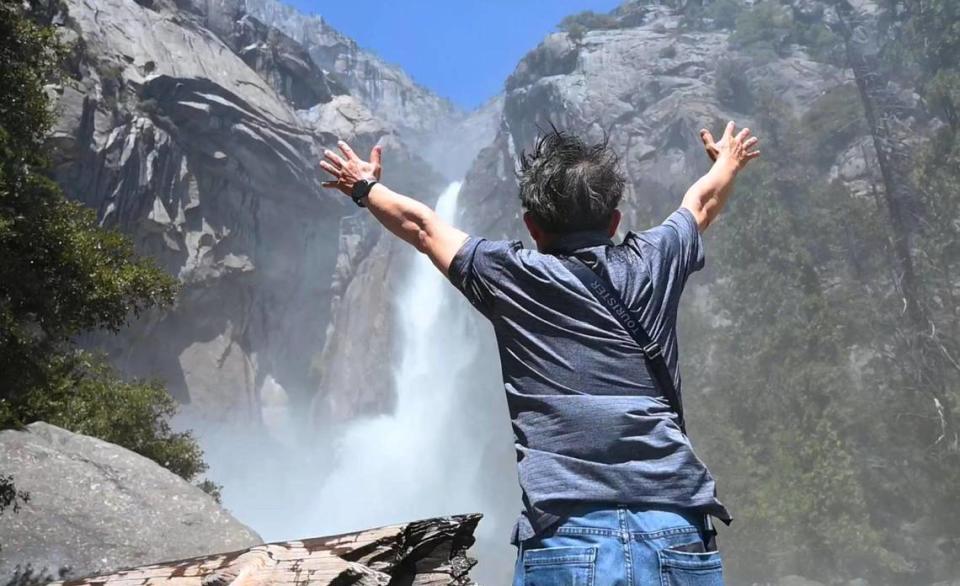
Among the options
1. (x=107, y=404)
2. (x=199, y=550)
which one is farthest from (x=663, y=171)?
(x=199, y=550)

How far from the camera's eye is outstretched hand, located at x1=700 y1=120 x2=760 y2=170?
9.25ft

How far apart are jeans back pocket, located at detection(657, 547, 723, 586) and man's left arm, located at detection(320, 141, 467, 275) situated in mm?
Answer: 962

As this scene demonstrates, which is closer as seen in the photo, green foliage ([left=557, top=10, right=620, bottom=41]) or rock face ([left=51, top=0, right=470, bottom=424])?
rock face ([left=51, top=0, right=470, bottom=424])

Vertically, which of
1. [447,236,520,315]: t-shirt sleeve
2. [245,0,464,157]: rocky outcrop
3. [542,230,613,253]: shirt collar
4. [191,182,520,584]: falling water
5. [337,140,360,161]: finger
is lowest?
[447,236,520,315]: t-shirt sleeve

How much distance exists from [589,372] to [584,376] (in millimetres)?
16

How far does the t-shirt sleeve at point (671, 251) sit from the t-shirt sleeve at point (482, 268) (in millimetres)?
372

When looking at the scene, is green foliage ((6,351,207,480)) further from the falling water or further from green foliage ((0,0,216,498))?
the falling water

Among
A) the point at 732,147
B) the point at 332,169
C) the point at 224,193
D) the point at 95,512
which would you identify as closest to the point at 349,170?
the point at 332,169

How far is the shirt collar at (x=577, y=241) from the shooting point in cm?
215

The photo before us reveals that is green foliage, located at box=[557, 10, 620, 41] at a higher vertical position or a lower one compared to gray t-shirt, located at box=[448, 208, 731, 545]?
higher

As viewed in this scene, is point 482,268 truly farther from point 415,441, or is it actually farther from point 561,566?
point 415,441

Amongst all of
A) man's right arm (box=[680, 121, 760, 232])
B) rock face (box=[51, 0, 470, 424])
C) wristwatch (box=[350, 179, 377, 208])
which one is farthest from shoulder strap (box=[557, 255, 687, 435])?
rock face (box=[51, 0, 470, 424])

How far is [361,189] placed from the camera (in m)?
2.56

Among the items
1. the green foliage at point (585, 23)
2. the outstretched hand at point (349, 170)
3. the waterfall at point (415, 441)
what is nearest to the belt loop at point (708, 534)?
the outstretched hand at point (349, 170)
